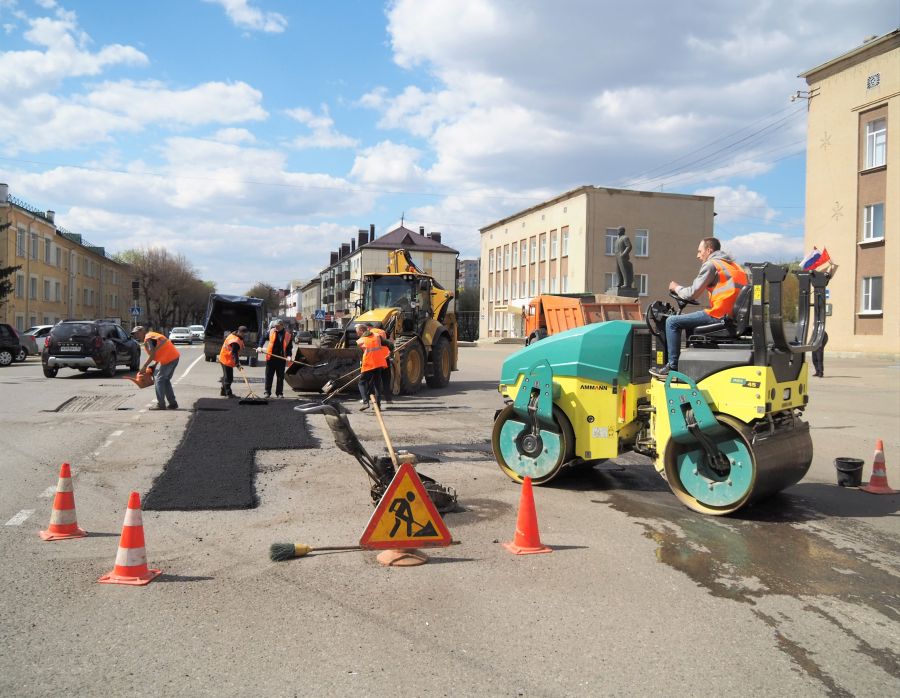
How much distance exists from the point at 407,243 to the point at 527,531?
84572mm

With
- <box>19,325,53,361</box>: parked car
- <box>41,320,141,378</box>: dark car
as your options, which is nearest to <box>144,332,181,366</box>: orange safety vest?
<box>41,320,141,378</box>: dark car

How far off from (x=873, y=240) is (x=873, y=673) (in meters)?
30.3

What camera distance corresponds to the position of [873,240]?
29312mm

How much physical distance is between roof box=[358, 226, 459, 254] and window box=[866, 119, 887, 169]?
59.9 m

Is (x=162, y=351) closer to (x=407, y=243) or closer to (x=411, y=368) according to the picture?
(x=411, y=368)

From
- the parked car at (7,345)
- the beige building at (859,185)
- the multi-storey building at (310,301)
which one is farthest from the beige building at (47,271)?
the multi-storey building at (310,301)

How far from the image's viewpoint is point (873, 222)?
97.6 feet

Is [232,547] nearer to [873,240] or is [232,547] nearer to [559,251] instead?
[873,240]

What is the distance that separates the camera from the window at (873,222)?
29.4 metres

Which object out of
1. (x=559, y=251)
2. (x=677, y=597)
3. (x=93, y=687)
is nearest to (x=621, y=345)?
(x=677, y=597)

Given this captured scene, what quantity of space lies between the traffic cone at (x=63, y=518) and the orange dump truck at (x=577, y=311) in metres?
13.0

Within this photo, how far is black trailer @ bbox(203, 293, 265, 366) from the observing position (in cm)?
2912

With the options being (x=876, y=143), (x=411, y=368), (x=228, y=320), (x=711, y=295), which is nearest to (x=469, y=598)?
(x=711, y=295)

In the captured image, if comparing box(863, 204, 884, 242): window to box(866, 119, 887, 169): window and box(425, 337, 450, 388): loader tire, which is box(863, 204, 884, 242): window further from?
box(425, 337, 450, 388): loader tire
